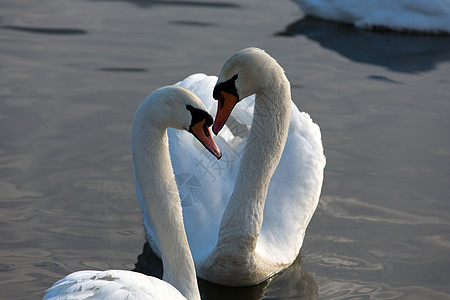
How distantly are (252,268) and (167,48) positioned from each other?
15.7 ft

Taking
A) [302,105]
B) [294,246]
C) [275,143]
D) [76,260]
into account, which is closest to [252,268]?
[294,246]

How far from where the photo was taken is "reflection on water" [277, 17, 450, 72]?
32.2 feet

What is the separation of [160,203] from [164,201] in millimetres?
25

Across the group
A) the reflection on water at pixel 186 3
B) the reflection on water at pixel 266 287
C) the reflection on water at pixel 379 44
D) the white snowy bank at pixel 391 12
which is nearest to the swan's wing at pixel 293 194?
the reflection on water at pixel 266 287

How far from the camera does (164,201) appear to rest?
459 centimetres

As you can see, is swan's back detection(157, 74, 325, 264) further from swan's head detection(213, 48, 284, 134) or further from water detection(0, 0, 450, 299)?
swan's head detection(213, 48, 284, 134)

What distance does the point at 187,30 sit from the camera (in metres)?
10.2

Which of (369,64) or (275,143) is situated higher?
(275,143)

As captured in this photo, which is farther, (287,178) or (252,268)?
(287,178)

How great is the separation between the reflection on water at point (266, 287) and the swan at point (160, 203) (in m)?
0.77

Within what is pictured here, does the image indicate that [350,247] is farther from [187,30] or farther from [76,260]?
[187,30]

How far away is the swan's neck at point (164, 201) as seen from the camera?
4477 mm

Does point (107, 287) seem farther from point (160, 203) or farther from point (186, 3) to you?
point (186, 3)

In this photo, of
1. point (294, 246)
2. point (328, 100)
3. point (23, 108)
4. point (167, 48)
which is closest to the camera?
point (294, 246)
